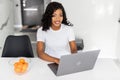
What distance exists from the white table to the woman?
0.42 meters

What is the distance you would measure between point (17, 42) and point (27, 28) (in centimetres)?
188

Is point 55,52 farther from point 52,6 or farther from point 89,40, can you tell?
point 89,40

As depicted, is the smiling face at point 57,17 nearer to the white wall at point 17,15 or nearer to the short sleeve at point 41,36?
the short sleeve at point 41,36

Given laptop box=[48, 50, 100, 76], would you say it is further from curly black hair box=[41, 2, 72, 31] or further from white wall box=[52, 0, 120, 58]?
white wall box=[52, 0, 120, 58]

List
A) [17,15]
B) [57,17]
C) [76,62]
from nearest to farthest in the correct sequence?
[76,62] → [57,17] → [17,15]

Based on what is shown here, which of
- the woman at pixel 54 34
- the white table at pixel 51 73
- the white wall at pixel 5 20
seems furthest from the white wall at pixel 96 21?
the white table at pixel 51 73

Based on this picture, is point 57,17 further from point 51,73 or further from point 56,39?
point 51,73

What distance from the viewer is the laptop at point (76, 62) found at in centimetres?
141

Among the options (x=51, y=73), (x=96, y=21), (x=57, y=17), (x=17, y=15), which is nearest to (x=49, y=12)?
(x=57, y=17)

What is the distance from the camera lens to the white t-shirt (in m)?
2.10

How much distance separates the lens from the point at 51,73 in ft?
5.02

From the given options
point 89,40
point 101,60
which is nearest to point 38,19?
point 89,40

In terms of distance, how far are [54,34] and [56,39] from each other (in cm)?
6

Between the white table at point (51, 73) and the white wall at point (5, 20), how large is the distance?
4.97ft
